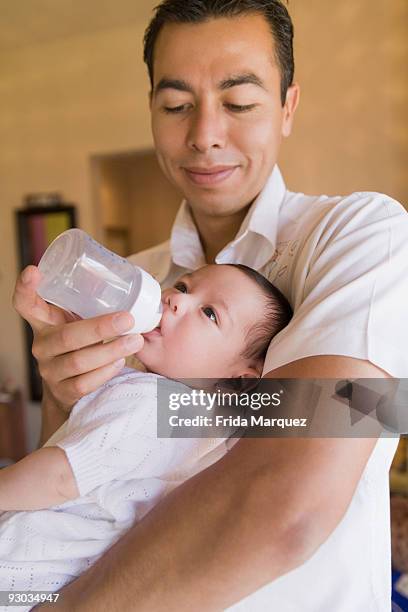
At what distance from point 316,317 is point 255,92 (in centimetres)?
55

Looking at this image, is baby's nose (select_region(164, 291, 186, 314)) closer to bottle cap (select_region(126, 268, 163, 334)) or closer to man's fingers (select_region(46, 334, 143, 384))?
bottle cap (select_region(126, 268, 163, 334))

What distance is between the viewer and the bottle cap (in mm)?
800

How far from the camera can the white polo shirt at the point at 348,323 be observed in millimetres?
609

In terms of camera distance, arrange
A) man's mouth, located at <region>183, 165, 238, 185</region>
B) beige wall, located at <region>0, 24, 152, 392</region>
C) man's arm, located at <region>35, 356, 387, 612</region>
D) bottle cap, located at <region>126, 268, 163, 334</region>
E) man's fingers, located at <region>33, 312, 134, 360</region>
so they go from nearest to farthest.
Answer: man's arm, located at <region>35, 356, 387, 612</region> → man's fingers, located at <region>33, 312, 134, 360</region> → bottle cap, located at <region>126, 268, 163, 334</region> → man's mouth, located at <region>183, 165, 238, 185</region> → beige wall, located at <region>0, 24, 152, 392</region>

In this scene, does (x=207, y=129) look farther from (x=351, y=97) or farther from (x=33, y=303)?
(x=351, y=97)

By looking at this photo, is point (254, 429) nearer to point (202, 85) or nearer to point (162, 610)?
point (162, 610)

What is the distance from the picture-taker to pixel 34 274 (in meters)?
0.81

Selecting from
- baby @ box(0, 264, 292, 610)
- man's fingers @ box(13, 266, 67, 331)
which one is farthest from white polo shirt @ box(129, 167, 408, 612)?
man's fingers @ box(13, 266, 67, 331)

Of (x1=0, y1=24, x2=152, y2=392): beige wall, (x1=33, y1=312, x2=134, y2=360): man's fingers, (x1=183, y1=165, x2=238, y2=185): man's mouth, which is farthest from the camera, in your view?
(x1=0, y1=24, x2=152, y2=392): beige wall

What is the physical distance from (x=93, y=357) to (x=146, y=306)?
0.12 m

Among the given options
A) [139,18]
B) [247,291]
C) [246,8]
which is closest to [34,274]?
[247,291]

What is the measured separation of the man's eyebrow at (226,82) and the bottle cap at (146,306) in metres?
0.40

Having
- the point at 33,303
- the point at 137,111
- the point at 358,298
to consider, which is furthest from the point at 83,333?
the point at 137,111

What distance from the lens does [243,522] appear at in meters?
0.55
